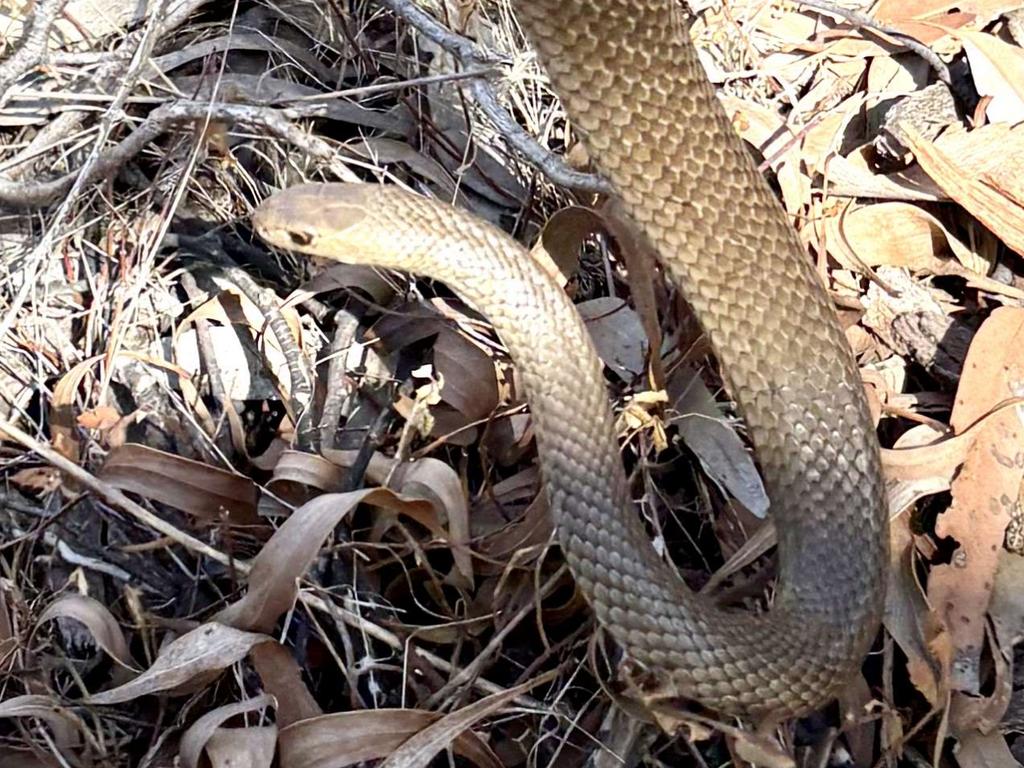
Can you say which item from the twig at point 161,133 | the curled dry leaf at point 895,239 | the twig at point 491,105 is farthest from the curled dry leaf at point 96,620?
the curled dry leaf at point 895,239

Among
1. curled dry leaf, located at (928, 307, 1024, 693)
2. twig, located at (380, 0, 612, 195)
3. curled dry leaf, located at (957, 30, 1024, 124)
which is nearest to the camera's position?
curled dry leaf, located at (928, 307, 1024, 693)

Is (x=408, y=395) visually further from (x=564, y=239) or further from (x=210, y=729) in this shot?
(x=210, y=729)

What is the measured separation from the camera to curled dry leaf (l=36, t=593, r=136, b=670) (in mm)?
1770

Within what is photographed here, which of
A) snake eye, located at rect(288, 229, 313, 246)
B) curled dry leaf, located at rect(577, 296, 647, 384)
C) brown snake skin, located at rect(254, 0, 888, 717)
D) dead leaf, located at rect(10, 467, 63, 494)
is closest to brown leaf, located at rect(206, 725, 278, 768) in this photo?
brown snake skin, located at rect(254, 0, 888, 717)

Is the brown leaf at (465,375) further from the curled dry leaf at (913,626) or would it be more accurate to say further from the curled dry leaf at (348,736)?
the curled dry leaf at (913,626)

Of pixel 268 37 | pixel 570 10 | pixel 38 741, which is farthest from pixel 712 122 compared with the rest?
pixel 38 741

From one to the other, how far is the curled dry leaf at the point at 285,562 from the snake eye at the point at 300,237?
38 centimetres

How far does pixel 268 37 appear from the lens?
243 cm

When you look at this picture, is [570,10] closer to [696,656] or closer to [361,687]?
[696,656]

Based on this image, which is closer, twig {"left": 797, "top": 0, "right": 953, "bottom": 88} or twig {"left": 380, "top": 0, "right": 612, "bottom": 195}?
twig {"left": 380, "top": 0, "right": 612, "bottom": 195}

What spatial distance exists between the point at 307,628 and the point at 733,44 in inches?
57.5

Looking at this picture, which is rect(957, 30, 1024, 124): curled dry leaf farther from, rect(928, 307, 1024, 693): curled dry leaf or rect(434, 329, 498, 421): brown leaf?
rect(434, 329, 498, 421): brown leaf

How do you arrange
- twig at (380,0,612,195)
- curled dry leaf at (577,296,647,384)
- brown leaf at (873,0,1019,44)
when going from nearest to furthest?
twig at (380,0,612,195) < curled dry leaf at (577,296,647,384) < brown leaf at (873,0,1019,44)

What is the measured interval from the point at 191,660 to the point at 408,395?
2.02 feet
